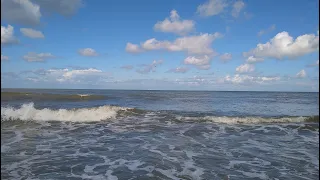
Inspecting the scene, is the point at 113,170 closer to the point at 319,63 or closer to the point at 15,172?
the point at 15,172

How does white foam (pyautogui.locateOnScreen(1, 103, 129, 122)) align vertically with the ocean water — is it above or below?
above

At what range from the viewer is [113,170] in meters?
8.76

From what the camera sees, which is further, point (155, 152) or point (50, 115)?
point (50, 115)

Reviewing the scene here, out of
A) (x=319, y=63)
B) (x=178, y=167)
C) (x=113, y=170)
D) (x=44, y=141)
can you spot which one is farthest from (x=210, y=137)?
(x=319, y=63)

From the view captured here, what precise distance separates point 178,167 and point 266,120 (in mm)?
16316

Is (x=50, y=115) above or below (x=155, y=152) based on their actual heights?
above

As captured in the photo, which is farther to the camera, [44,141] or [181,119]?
[181,119]

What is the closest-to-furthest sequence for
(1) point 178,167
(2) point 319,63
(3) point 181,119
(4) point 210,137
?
1. (2) point 319,63
2. (1) point 178,167
3. (4) point 210,137
4. (3) point 181,119

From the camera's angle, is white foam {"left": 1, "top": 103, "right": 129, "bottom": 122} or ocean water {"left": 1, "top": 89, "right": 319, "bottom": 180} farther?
white foam {"left": 1, "top": 103, "right": 129, "bottom": 122}

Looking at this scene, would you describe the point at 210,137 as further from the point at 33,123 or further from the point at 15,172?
the point at 33,123

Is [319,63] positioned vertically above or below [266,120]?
above

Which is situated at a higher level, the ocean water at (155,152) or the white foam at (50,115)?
the white foam at (50,115)

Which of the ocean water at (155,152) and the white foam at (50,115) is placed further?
the white foam at (50,115)

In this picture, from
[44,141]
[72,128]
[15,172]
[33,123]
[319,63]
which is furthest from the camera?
[33,123]
